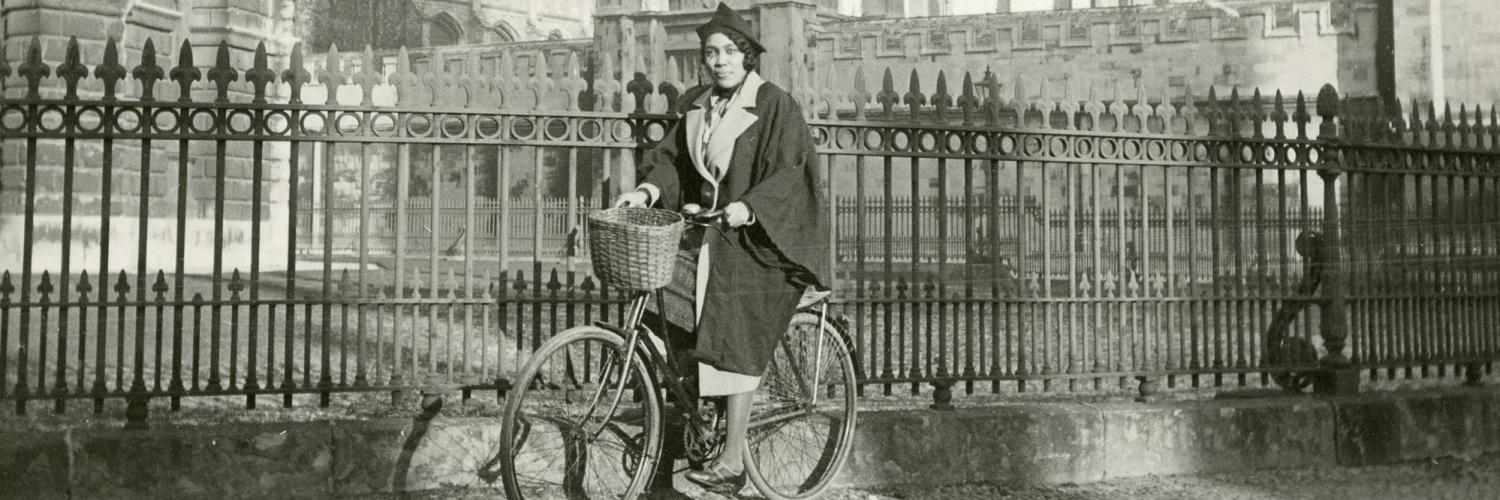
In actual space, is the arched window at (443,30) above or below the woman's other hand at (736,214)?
above

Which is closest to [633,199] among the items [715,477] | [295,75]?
[715,477]

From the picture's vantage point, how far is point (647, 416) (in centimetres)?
458

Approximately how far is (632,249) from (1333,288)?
15.3ft

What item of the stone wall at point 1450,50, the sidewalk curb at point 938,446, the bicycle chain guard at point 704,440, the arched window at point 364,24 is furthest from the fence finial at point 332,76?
the arched window at point 364,24

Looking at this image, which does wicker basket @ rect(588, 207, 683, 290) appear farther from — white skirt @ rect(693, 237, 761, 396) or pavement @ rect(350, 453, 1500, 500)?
pavement @ rect(350, 453, 1500, 500)

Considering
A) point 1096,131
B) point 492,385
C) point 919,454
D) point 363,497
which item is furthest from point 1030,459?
point 363,497

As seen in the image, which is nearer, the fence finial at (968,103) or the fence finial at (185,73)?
the fence finial at (185,73)

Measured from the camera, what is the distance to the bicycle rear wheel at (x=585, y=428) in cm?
437

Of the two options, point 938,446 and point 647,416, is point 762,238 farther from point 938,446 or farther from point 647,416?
point 938,446

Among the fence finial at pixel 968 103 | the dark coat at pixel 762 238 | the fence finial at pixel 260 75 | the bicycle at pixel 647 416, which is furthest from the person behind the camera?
the fence finial at pixel 968 103

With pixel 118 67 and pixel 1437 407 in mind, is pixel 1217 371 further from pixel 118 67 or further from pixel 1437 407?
pixel 118 67

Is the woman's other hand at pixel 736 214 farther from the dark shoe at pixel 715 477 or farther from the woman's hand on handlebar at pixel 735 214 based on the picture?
the dark shoe at pixel 715 477

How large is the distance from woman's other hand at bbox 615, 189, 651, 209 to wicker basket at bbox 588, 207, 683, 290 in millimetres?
173

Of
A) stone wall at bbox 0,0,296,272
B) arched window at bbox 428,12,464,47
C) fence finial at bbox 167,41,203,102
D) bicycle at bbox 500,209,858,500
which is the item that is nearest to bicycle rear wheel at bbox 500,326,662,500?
bicycle at bbox 500,209,858,500
